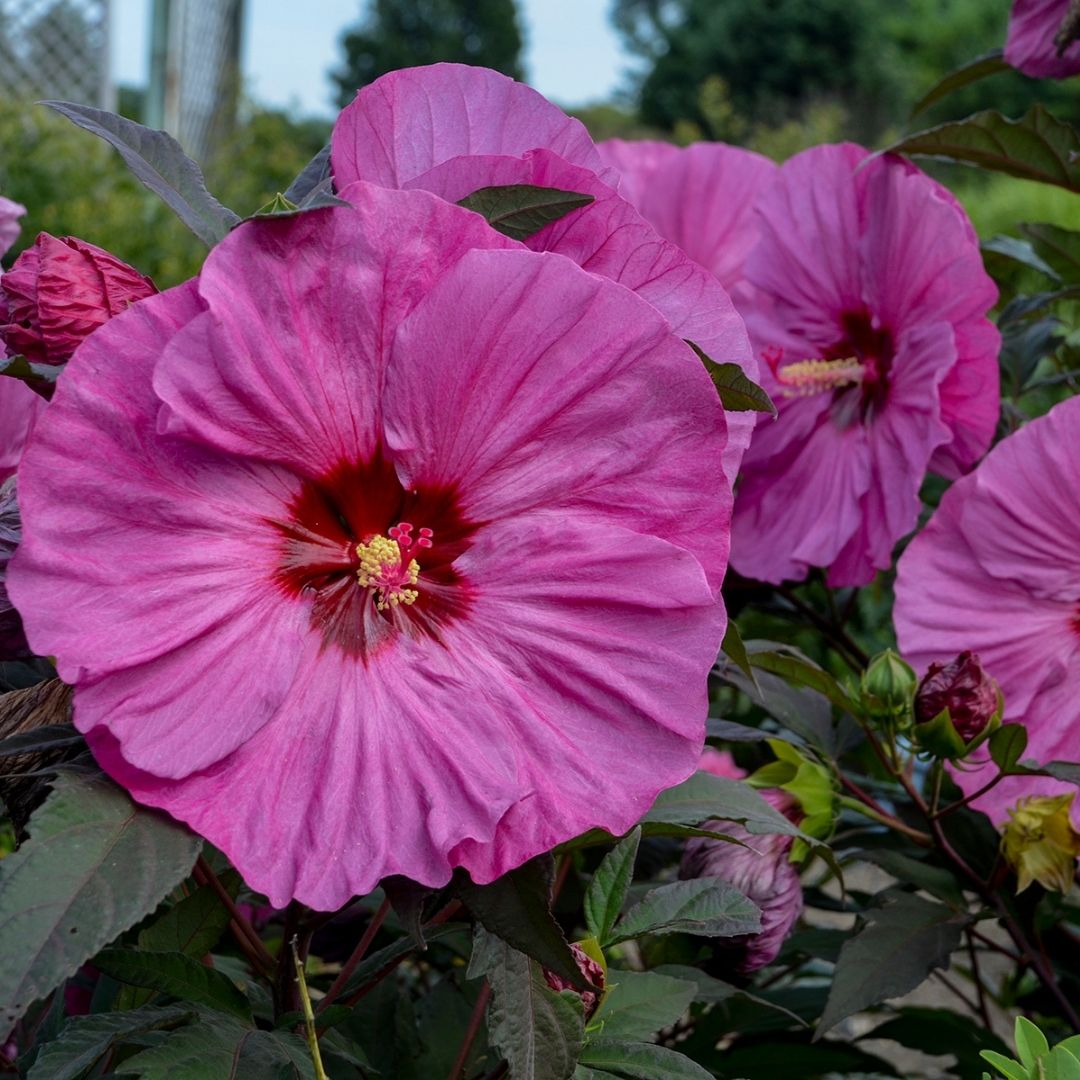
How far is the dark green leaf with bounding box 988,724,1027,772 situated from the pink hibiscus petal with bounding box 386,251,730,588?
0.33m

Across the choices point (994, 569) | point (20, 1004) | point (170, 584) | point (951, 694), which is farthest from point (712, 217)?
point (20, 1004)

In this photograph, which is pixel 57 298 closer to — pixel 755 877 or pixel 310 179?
pixel 310 179

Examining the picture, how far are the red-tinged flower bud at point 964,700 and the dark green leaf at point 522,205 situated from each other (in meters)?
0.41

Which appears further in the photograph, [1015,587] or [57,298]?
[1015,587]

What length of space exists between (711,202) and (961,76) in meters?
0.24

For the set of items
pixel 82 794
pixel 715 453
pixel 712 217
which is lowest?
pixel 82 794

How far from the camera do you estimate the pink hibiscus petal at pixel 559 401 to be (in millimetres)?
553

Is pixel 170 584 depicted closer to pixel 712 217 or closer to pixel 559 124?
pixel 559 124

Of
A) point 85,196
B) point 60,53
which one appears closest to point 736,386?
point 85,196

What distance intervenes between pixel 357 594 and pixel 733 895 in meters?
0.24

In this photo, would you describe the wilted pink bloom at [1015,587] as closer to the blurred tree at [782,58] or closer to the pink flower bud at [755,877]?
the pink flower bud at [755,877]

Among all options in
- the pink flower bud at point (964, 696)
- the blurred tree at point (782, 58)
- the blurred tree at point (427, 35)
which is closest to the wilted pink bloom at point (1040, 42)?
the pink flower bud at point (964, 696)

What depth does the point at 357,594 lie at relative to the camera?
61 cm

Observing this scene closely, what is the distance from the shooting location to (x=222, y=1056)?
0.59m
